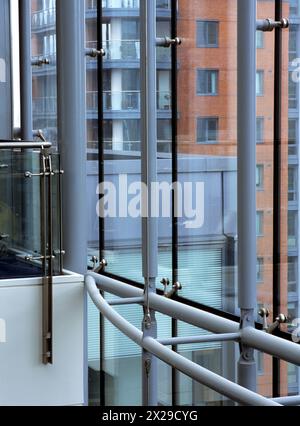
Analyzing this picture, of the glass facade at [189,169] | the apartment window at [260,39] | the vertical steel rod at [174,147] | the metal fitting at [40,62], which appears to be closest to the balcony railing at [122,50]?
the glass facade at [189,169]

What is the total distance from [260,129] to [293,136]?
194 mm

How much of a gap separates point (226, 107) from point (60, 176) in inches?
85.2

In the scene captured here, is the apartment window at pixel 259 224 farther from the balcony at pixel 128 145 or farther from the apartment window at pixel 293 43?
the balcony at pixel 128 145

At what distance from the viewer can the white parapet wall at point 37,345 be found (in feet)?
21.6

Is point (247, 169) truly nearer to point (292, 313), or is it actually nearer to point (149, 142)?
point (292, 313)

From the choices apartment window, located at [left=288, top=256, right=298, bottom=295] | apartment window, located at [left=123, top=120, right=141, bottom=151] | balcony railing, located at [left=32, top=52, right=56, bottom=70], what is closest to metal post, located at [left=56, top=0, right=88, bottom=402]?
apartment window, located at [left=123, top=120, right=141, bottom=151]

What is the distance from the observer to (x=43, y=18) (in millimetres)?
8672

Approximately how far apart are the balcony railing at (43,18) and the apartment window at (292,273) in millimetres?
4717

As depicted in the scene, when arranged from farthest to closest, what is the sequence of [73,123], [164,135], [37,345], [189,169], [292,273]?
[73,123] < [37,345] < [164,135] < [189,169] < [292,273]

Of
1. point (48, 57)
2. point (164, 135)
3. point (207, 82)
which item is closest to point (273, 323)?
→ point (207, 82)

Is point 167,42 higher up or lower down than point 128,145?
higher up

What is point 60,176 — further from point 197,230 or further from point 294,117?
point 294,117

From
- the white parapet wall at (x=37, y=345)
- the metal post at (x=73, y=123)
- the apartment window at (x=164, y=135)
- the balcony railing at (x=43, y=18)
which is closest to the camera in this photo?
the apartment window at (x=164, y=135)

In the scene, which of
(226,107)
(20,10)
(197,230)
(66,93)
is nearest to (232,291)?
(197,230)
